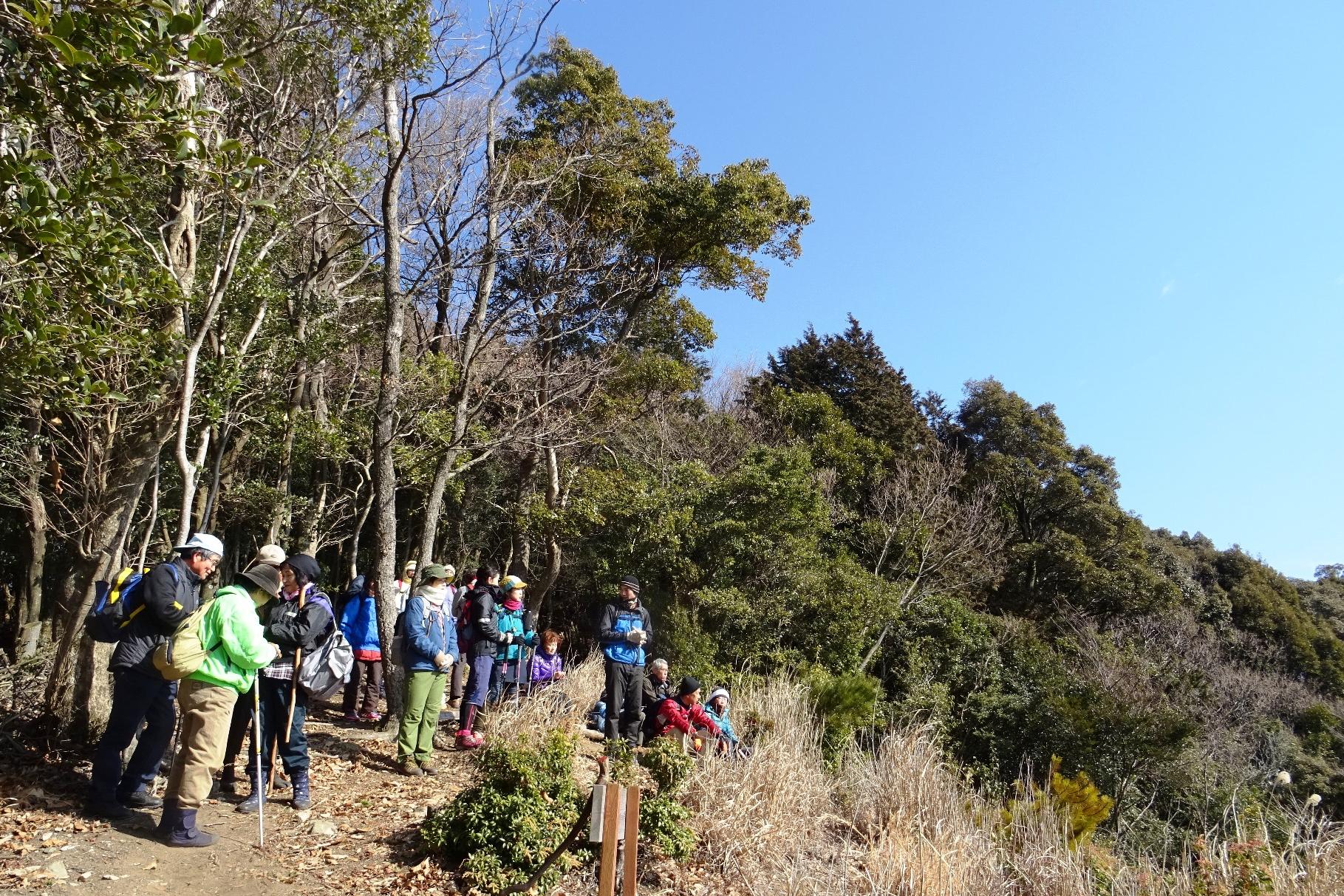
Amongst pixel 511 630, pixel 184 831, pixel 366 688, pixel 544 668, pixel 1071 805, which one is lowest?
pixel 1071 805

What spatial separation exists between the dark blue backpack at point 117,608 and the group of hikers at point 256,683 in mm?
20

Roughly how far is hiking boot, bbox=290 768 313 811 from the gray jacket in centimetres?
105

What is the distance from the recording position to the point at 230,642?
447 cm

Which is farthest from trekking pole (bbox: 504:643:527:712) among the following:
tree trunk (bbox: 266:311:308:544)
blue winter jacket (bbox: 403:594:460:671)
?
tree trunk (bbox: 266:311:308:544)

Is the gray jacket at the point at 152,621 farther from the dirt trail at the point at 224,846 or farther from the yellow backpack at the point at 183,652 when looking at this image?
the dirt trail at the point at 224,846

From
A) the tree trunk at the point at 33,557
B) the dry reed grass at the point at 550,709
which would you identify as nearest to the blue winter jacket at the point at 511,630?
the dry reed grass at the point at 550,709

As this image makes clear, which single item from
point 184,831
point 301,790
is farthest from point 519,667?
point 184,831

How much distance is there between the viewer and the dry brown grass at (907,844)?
4.79m

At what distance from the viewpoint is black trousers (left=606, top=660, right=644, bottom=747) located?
7309 mm

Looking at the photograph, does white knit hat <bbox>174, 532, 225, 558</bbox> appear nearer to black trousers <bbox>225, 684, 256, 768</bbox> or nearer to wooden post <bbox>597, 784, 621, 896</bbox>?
black trousers <bbox>225, 684, 256, 768</bbox>

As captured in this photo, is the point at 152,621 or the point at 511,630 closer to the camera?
the point at 152,621

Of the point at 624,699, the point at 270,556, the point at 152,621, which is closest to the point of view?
the point at 152,621

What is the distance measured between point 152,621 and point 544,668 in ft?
14.5

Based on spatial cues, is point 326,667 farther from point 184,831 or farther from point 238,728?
point 184,831
